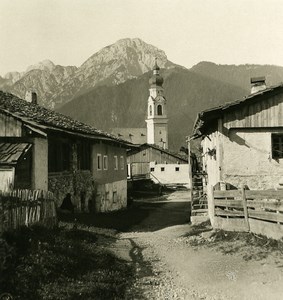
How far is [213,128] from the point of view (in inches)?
663

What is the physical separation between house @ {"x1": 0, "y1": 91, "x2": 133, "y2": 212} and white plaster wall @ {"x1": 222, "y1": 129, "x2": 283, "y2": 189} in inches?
289

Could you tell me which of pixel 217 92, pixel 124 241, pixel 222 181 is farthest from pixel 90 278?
pixel 217 92

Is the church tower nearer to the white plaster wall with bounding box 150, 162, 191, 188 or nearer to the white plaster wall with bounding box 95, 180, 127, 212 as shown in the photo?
the white plaster wall with bounding box 150, 162, 191, 188

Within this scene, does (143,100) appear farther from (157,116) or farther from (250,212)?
(250,212)

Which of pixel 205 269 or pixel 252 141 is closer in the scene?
pixel 205 269

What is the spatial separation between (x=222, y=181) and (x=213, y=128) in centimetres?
281

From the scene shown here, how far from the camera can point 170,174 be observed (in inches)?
2057

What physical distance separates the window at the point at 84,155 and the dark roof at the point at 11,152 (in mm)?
5884

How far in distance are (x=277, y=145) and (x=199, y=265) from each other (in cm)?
706

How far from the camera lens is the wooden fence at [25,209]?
10133mm

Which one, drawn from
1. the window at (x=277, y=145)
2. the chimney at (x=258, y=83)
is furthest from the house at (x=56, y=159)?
the window at (x=277, y=145)

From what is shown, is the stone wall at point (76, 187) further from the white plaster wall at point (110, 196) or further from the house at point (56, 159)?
the white plaster wall at point (110, 196)

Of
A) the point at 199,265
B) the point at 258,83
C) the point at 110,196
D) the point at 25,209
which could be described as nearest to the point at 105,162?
the point at 110,196

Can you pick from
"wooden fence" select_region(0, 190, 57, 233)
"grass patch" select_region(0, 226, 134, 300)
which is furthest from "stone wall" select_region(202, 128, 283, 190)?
"wooden fence" select_region(0, 190, 57, 233)
